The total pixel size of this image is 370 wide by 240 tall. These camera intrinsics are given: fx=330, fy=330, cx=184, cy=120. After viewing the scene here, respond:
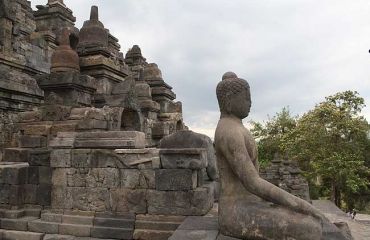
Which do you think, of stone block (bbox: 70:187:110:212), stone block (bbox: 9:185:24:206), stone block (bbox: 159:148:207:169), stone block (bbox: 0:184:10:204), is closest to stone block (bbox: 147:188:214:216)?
stone block (bbox: 159:148:207:169)

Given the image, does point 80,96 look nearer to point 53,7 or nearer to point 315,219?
point 315,219

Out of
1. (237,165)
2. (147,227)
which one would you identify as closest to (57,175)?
(147,227)

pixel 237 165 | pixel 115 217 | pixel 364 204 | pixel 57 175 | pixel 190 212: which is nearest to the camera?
pixel 237 165

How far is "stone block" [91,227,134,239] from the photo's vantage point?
498cm

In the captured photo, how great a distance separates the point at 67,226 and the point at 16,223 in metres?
0.98

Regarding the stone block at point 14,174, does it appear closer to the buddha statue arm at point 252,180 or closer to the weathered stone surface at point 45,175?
the weathered stone surface at point 45,175

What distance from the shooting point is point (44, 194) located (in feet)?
19.1

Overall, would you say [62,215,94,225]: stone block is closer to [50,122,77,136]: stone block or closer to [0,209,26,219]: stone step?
[0,209,26,219]: stone step

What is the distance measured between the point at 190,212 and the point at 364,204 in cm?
2742

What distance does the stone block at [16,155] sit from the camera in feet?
22.0

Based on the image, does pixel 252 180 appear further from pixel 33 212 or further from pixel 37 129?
pixel 37 129

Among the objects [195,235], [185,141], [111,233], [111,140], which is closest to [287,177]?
[185,141]

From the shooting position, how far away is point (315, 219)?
124 inches

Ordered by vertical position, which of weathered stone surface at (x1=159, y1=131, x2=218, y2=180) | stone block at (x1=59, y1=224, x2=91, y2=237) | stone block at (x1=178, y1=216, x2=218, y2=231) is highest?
weathered stone surface at (x1=159, y1=131, x2=218, y2=180)
